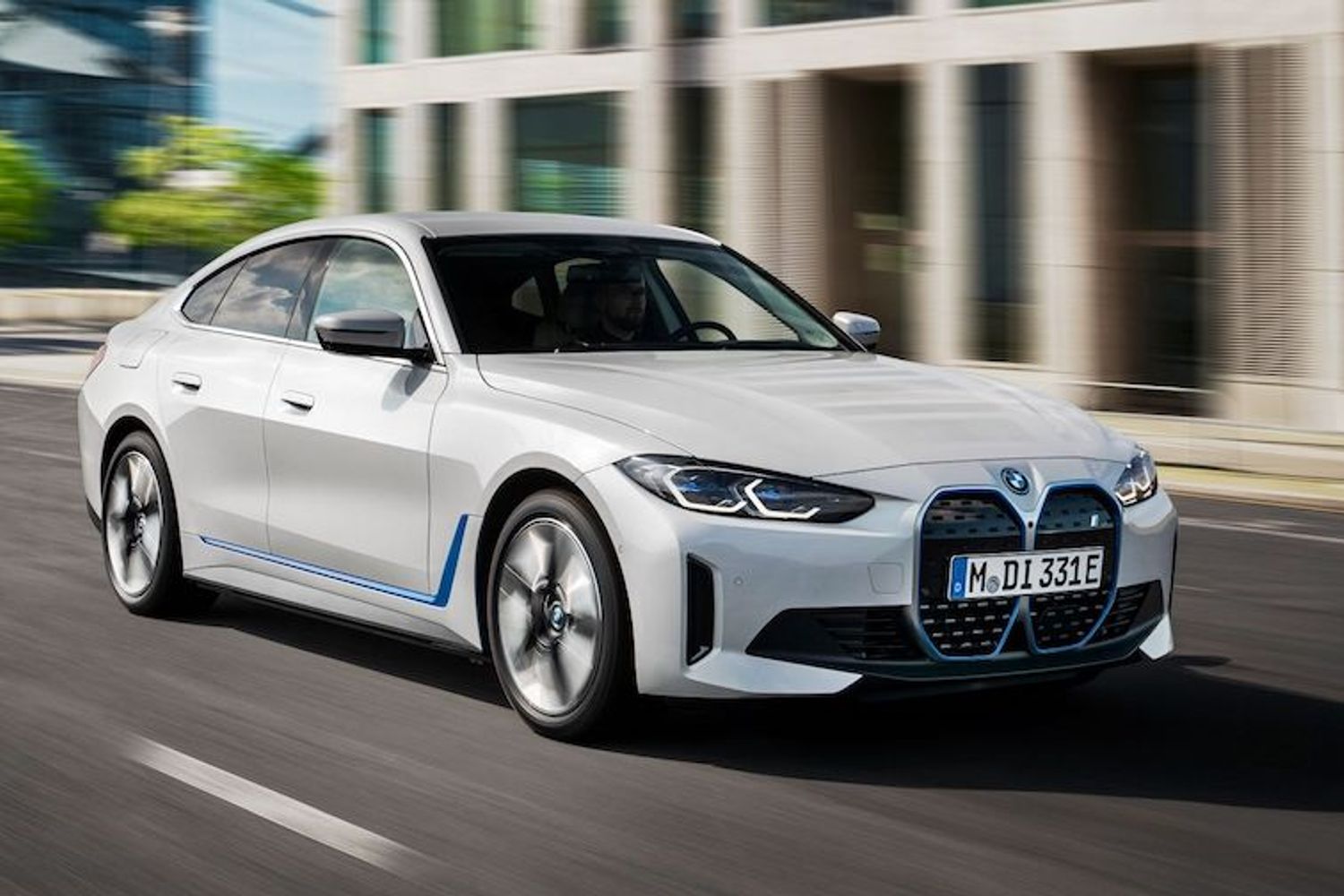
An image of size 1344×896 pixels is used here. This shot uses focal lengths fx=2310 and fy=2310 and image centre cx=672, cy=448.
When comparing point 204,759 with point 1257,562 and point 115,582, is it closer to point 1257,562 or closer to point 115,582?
point 115,582

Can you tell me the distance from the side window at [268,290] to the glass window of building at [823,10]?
1908 cm

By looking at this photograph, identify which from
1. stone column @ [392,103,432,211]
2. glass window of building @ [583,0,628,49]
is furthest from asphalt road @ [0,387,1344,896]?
stone column @ [392,103,432,211]

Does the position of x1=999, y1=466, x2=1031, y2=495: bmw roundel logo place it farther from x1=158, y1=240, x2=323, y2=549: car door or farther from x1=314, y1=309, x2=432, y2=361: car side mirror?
x1=158, y1=240, x2=323, y2=549: car door

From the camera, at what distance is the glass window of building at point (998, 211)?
24938 mm

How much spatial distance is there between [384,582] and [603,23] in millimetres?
25376

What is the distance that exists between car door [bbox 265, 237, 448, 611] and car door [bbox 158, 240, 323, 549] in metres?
0.11

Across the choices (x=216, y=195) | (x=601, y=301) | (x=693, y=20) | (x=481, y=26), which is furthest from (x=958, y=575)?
(x=216, y=195)

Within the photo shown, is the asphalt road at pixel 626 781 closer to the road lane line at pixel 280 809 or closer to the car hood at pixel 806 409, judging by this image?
the road lane line at pixel 280 809

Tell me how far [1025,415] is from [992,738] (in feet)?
2.83

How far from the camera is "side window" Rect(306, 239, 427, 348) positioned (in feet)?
22.6

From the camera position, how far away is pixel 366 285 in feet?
23.5

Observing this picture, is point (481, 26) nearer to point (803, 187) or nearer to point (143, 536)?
point (803, 187)

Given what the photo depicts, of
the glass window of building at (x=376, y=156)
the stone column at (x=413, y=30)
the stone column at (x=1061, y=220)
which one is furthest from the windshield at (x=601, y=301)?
the glass window of building at (x=376, y=156)

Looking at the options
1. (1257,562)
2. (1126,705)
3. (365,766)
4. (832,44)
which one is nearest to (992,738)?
(1126,705)
